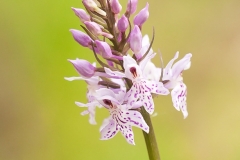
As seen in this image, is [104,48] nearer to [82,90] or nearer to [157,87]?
[157,87]

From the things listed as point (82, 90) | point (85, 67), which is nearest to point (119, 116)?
point (85, 67)

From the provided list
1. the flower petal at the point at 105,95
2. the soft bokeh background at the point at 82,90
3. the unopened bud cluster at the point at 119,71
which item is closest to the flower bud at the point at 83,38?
the unopened bud cluster at the point at 119,71

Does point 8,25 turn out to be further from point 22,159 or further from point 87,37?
point 87,37

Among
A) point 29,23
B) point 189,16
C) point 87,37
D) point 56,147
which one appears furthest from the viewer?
point 189,16

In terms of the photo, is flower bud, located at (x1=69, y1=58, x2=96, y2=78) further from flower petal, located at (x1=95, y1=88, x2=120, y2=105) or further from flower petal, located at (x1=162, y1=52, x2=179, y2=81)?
flower petal, located at (x1=162, y1=52, x2=179, y2=81)

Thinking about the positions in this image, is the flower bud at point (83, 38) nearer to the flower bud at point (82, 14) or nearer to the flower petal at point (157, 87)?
the flower bud at point (82, 14)

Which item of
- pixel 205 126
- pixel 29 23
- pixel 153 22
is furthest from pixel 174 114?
pixel 29 23
